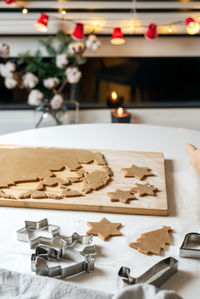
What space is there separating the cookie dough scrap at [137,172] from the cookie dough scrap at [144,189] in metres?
0.05

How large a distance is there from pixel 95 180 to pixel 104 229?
0.69ft

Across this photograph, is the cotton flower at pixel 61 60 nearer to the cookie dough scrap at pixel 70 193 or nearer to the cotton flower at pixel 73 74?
the cotton flower at pixel 73 74

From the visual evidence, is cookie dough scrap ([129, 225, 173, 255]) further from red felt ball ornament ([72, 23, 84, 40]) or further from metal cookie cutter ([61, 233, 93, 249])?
red felt ball ornament ([72, 23, 84, 40])

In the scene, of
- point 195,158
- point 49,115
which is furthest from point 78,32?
point 195,158

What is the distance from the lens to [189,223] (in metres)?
1.06

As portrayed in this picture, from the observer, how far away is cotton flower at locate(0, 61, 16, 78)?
2367 mm

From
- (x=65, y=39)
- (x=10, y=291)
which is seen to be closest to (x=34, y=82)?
(x=65, y=39)

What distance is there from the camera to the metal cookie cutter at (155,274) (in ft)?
2.72

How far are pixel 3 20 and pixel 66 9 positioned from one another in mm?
344

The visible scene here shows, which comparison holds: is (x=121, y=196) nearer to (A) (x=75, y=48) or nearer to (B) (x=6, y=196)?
(B) (x=6, y=196)

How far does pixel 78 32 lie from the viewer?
91.4 inches

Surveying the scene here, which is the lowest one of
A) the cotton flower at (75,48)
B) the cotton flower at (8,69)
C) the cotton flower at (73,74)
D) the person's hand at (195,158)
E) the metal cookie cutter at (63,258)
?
the metal cookie cutter at (63,258)

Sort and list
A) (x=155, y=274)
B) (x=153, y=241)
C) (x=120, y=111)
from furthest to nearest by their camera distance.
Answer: (x=120, y=111) → (x=153, y=241) → (x=155, y=274)

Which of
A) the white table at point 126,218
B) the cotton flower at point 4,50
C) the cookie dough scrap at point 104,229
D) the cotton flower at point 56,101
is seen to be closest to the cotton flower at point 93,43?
the cotton flower at point 56,101
